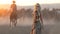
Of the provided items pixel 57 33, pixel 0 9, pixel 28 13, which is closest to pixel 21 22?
pixel 28 13

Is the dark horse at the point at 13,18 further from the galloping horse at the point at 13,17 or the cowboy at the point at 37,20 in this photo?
the cowboy at the point at 37,20

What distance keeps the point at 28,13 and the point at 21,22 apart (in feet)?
0.46

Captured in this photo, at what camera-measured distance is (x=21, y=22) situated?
223 cm

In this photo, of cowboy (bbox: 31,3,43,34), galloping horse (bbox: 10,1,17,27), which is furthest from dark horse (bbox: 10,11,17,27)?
cowboy (bbox: 31,3,43,34)

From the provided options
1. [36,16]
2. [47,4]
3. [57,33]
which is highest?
[47,4]

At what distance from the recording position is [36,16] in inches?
85.4

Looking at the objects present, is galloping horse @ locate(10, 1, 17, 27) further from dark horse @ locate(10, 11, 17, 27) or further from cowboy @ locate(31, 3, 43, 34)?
cowboy @ locate(31, 3, 43, 34)

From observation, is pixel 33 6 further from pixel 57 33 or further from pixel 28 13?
pixel 57 33

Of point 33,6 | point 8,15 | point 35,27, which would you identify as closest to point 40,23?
point 35,27

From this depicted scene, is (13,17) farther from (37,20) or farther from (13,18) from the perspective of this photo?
(37,20)

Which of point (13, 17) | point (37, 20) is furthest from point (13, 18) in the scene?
point (37, 20)

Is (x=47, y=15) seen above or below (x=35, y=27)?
above

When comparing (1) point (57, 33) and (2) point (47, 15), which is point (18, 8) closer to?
(2) point (47, 15)

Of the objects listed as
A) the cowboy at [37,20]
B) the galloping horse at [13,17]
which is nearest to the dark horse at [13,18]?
the galloping horse at [13,17]
